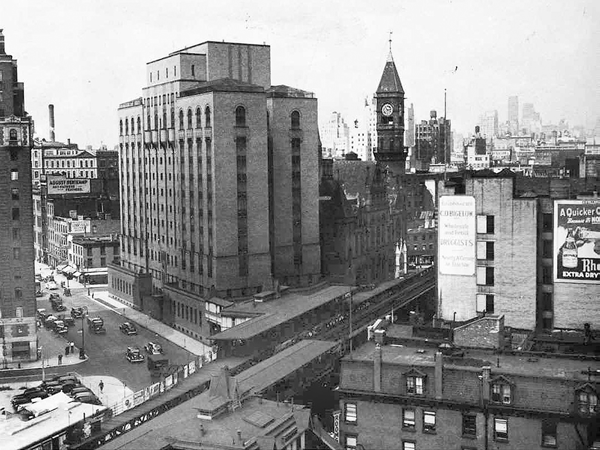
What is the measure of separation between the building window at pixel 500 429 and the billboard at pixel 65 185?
134 metres

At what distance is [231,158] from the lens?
274 feet

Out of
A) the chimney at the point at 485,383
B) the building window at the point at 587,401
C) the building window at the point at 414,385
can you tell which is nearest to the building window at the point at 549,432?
the building window at the point at 587,401

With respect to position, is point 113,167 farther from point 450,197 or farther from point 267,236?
point 450,197

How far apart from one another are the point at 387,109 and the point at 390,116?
138 cm

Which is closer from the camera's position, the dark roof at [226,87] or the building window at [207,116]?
the dark roof at [226,87]

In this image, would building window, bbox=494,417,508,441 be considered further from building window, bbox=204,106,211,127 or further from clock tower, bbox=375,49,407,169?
clock tower, bbox=375,49,407,169

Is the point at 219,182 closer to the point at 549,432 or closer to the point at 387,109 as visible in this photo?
the point at 549,432

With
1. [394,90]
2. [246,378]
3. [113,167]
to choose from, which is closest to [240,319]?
[246,378]

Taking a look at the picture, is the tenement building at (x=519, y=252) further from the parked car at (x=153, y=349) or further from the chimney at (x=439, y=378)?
the parked car at (x=153, y=349)

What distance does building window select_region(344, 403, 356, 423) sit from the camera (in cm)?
4344

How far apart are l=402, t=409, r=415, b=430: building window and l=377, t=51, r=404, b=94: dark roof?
102 meters

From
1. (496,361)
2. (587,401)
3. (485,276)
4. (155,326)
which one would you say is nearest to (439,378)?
(496,361)

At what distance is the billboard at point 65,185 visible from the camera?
161m

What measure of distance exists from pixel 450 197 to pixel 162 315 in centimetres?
4064
